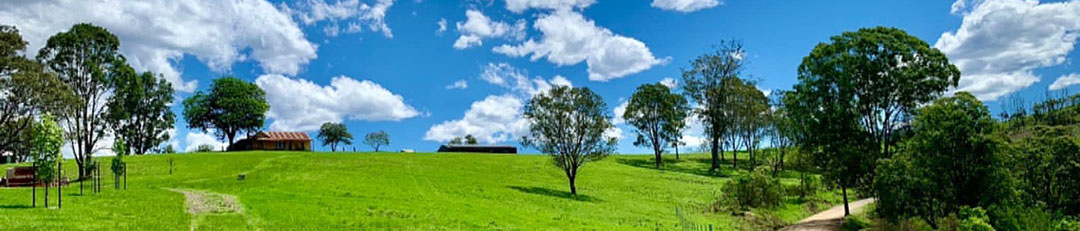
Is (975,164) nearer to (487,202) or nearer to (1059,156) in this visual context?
(1059,156)

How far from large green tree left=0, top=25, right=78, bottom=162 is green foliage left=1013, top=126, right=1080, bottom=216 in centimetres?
6019

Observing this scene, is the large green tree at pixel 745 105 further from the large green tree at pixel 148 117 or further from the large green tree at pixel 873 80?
the large green tree at pixel 148 117

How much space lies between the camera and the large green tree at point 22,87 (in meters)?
42.1

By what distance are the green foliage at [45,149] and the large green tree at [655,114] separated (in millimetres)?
70155

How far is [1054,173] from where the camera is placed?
35.5m

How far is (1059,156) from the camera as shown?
3519 centimetres

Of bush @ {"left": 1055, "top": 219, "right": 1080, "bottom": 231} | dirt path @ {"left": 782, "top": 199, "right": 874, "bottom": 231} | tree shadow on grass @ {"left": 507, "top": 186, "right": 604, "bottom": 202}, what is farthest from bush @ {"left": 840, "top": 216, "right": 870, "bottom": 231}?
tree shadow on grass @ {"left": 507, "top": 186, "right": 604, "bottom": 202}

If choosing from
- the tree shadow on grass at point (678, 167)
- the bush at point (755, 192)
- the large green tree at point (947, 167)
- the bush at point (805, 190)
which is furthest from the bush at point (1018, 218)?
the tree shadow on grass at point (678, 167)

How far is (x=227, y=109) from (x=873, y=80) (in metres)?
94.6

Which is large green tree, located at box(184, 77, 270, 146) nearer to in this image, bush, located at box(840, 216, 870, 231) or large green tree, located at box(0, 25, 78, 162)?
large green tree, located at box(0, 25, 78, 162)

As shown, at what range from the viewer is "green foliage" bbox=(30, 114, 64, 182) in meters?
29.4

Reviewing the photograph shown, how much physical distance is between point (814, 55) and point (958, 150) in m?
15.3

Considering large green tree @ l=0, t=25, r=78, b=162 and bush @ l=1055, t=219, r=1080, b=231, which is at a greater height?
large green tree @ l=0, t=25, r=78, b=162

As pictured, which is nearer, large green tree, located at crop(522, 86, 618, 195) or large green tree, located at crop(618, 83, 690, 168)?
large green tree, located at crop(522, 86, 618, 195)
